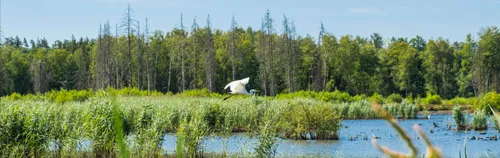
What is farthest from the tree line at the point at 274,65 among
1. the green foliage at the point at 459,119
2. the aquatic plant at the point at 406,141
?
the aquatic plant at the point at 406,141

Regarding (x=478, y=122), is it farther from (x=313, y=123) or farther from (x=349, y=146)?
(x=349, y=146)

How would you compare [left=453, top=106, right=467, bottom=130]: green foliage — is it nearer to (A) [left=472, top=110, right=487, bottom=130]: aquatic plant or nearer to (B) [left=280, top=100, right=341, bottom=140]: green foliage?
(A) [left=472, top=110, right=487, bottom=130]: aquatic plant

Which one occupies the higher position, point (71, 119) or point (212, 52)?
point (212, 52)

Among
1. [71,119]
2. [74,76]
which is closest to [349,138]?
[71,119]

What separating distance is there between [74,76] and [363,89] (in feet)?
110

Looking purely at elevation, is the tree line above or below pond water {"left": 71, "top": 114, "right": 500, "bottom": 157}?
above

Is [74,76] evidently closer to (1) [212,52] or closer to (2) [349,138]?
(1) [212,52]

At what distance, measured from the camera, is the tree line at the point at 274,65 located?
215 ft

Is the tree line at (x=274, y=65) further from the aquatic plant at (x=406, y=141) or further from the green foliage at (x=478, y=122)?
the aquatic plant at (x=406, y=141)

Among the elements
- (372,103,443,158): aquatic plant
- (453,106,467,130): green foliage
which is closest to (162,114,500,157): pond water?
(453,106,467,130): green foliage

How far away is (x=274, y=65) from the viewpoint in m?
67.4

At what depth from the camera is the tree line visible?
65562 mm

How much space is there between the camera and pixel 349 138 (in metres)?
22.7

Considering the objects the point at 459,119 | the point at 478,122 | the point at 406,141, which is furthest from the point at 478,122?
the point at 406,141
